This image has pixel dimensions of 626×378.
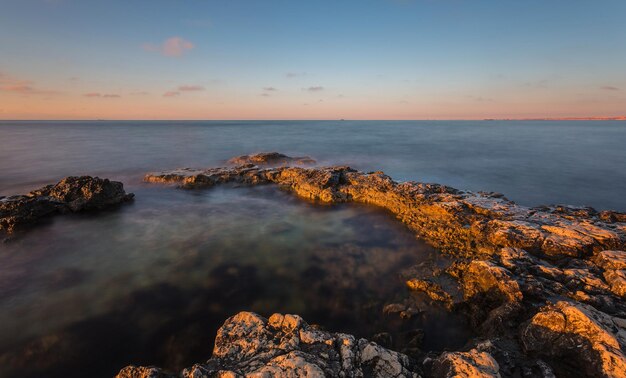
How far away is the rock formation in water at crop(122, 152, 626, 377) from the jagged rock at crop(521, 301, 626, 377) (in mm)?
16

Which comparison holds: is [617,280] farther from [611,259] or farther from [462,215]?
[462,215]

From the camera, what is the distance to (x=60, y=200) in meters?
15.3

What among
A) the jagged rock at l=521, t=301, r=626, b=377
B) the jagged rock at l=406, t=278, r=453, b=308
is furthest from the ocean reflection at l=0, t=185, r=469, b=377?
the jagged rock at l=521, t=301, r=626, b=377

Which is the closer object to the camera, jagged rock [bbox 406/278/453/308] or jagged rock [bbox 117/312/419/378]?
jagged rock [bbox 117/312/419/378]

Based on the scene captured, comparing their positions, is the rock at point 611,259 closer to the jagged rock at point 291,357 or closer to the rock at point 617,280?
the rock at point 617,280

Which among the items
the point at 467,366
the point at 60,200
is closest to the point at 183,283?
the point at 467,366

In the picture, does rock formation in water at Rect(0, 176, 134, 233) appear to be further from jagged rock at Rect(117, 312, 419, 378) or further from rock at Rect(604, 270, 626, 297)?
rock at Rect(604, 270, 626, 297)

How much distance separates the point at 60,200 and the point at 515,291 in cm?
2087

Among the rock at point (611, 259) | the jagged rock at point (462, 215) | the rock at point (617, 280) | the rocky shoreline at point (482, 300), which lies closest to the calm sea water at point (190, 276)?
the rocky shoreline at point (482, 300)

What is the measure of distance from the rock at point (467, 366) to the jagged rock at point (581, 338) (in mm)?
1608

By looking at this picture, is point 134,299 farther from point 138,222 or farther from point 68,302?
point 138,222

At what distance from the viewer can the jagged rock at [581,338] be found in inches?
194

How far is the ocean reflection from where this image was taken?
289 inches

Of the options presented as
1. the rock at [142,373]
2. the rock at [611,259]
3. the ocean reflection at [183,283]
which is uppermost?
the rock at [611,259]
